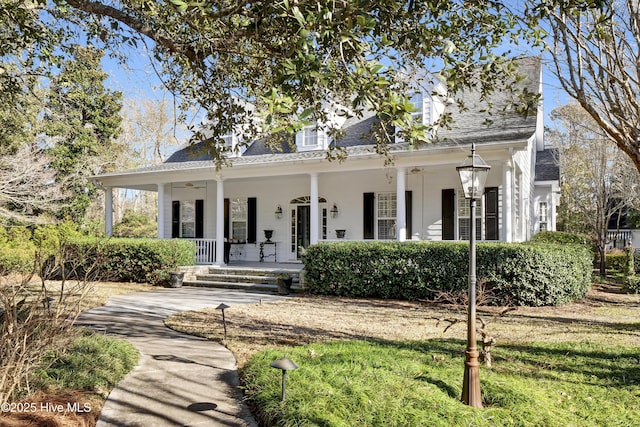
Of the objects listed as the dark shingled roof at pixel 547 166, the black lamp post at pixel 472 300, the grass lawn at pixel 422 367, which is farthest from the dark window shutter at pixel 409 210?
the black lamp post at pixel 472 300

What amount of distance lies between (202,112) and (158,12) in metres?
2.53

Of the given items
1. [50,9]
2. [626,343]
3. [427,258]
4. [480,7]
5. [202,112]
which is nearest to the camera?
[480,7]

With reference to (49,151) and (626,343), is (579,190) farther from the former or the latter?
(49,151)

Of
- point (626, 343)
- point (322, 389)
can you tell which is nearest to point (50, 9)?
point (322, 389)

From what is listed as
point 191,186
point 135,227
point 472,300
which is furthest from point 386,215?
point 135,227

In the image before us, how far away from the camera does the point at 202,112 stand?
8734 mm

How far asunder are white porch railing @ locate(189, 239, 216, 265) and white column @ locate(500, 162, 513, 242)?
9330 millimetres

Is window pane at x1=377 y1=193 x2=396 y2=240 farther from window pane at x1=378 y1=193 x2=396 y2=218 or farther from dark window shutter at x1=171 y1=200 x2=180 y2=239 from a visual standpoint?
dark window shutter at x1=171 y1=200 x2=180 y2=239

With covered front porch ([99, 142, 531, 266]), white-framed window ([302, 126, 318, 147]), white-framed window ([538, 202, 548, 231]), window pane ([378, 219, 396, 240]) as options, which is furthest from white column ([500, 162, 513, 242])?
white-framed window ([538, 202, 548, 231])

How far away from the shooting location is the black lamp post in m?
4.28

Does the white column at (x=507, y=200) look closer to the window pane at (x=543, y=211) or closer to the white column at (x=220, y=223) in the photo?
the white column at (x=220, y=223)

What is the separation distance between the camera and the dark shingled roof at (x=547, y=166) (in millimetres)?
19094

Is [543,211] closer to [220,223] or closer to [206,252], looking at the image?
[220,223]

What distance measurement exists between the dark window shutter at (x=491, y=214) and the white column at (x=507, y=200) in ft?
3.48
